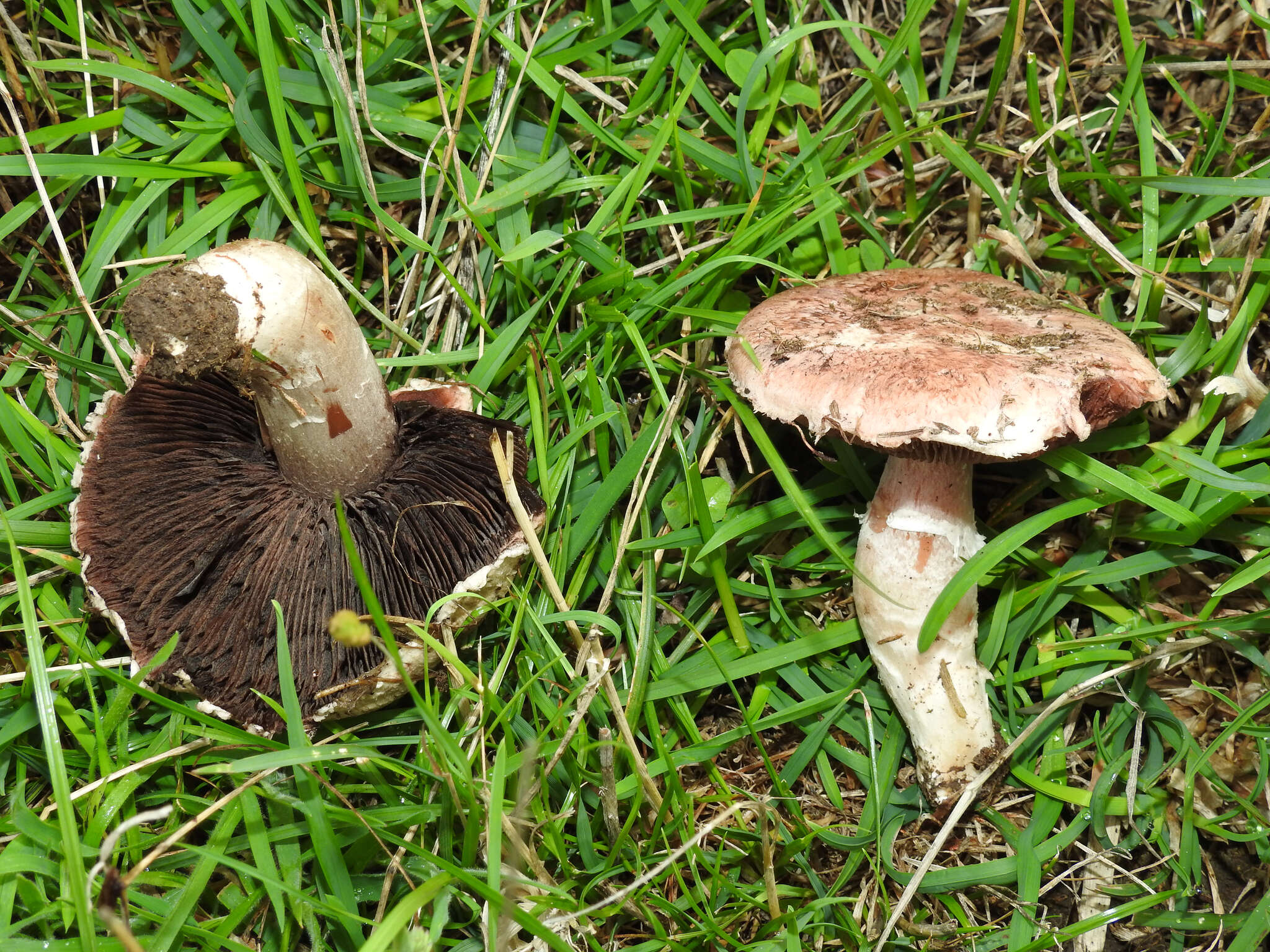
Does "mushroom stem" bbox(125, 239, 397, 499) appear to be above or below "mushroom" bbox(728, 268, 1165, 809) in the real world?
above

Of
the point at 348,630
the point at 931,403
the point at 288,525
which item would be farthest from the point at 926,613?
the point at 288,525

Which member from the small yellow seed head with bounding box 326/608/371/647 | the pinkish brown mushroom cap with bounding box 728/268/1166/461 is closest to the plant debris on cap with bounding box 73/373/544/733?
the small yellow seed head with bounding box 326/608/371/647

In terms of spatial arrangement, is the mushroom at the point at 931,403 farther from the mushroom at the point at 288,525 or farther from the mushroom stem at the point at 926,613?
the mushroom at the point at 288,525

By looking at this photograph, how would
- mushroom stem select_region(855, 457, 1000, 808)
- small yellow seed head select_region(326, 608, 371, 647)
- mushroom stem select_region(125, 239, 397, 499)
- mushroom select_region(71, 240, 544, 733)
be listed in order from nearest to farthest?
small yellow seed head select_region(326, 608, 371, 647)
mushroom stem select_region(125, 239, 397, 499)
mushroom select_region(71, 240, 544, 733)
mushroom stem select_region(855, 457, 1000, 808)

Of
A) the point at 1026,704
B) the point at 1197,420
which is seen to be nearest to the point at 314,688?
the point at 1026,704

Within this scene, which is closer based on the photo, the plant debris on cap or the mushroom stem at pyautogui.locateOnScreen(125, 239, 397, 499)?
the mushroom stem at pyautogui.locateOnScreen(125, 239, 397, 499)

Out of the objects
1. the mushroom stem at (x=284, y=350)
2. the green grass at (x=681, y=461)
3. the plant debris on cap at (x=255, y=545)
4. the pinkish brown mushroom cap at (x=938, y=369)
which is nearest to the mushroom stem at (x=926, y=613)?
the green grass at (x=681, y=461)

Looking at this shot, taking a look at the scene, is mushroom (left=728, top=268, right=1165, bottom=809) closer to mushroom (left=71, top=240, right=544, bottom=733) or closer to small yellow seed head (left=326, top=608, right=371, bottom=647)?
mushroom (left=71, top=240, right=544, bottom=733)
